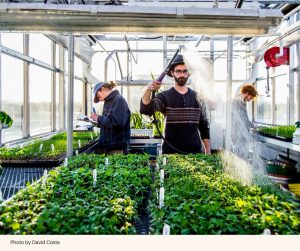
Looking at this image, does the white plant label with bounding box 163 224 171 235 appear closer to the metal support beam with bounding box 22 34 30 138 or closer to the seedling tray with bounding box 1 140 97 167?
the seedling tray with bounding box 1 140 97 167

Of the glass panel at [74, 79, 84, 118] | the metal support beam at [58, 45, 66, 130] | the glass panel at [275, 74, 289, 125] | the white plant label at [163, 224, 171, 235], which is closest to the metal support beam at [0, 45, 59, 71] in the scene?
the metal support beam at [58, 45, 66, 130]

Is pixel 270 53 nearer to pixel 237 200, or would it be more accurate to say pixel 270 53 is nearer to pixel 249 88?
pixel 249 88

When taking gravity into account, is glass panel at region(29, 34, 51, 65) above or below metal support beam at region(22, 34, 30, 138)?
above

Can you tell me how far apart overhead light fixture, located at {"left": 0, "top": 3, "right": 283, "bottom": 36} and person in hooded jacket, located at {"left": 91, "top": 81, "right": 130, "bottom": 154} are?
3.32 feet

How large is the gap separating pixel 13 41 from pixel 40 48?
0.89 m

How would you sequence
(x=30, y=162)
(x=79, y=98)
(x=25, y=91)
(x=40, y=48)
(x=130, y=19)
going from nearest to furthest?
(x=130, y=19)
(x=30, y=162)
(x=25, y=91)
(x=40, y=48)
(x=79, y=98)

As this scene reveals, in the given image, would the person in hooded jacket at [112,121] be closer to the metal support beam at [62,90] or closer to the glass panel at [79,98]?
the metal support beam at [62,90]

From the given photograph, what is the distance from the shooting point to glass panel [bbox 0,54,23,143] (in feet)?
10.5

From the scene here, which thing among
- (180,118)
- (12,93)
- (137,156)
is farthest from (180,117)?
(12,93)

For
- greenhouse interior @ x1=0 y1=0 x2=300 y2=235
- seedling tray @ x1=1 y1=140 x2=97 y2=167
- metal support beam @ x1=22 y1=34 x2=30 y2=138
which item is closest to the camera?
greenhouse interior @ x1=0 y1=0 x2=300 y2=235

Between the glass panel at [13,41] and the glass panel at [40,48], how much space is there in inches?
10.5

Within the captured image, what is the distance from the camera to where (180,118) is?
2.82 meters

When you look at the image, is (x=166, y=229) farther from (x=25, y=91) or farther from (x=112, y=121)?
(x=25, y=91)
